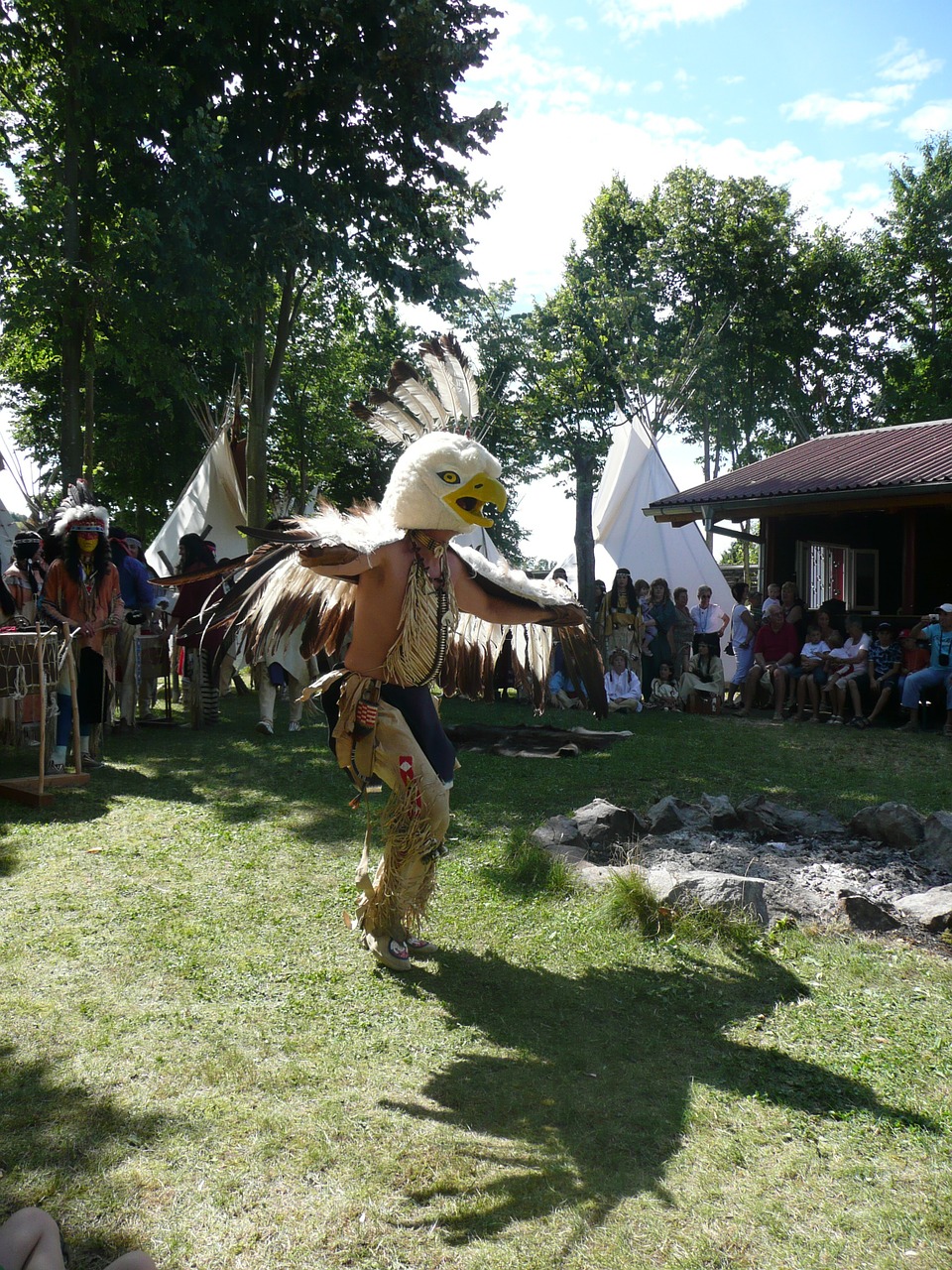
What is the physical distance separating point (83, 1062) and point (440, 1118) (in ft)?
3.78

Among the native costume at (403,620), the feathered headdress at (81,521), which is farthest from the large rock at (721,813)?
the feathered headdress at (81,521)

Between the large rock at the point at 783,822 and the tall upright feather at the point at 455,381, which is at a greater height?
the tall upright feather at the point at 455,381

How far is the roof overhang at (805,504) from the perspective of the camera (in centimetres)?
1274

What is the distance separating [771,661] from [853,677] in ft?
4.05

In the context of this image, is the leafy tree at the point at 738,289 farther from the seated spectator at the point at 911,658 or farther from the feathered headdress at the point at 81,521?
the feathered headdress at the point at 81,521

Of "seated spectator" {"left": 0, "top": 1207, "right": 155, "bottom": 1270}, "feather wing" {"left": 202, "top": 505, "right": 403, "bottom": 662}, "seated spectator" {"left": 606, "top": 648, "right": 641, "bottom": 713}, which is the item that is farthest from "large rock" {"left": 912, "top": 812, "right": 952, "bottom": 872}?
"seated spectator" {"left": 606, "top": 648, "right": 641, "bottom": 713}

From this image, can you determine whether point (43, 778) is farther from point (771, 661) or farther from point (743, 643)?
point (743, 643)

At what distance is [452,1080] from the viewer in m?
3.14

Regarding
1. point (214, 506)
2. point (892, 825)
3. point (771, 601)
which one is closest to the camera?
point (892, 825)

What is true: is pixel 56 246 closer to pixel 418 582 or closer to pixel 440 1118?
pixel 418 582

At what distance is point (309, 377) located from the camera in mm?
26156

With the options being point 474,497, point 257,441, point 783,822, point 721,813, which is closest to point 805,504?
point 257,441

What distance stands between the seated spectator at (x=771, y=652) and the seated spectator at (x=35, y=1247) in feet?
36.4

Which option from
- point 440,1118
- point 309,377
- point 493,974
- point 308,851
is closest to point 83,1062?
point 440,1118
